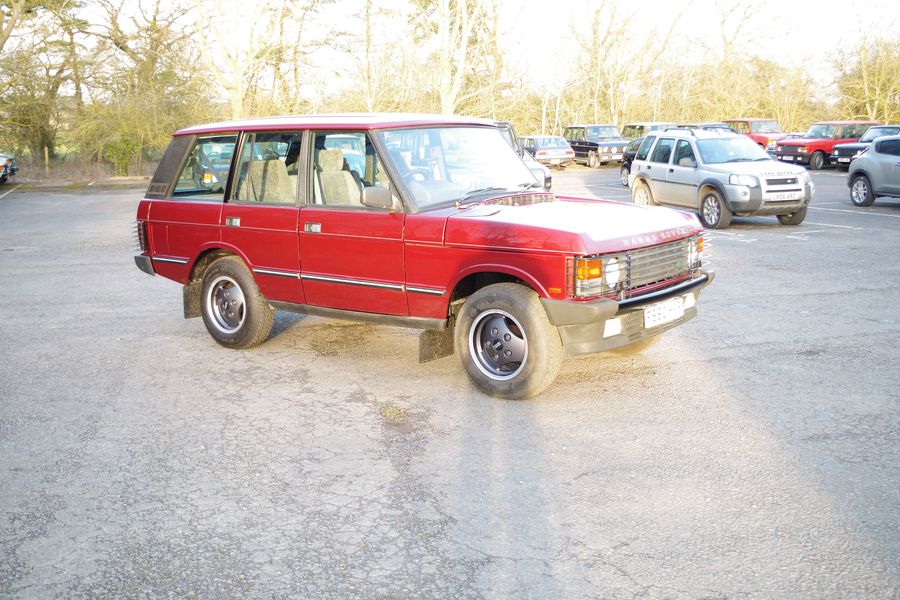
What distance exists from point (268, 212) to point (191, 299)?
4.43ft

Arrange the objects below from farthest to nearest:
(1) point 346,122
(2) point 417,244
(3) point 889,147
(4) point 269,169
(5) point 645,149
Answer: (5) point 645,149, (3) point 889,147, (4) point 269,169, (1) point 346,122, (2) point 417,244

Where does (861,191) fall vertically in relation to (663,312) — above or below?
above

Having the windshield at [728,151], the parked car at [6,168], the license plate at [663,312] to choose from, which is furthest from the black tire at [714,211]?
the parked car at [6,168]

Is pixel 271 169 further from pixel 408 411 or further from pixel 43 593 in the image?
pixel 43 593

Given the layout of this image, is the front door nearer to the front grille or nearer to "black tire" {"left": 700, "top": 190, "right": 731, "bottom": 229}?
the front grille

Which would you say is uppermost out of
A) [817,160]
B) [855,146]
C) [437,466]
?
[855,146]

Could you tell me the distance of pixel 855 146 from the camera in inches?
1187

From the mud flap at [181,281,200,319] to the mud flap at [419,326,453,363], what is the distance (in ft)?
8.28

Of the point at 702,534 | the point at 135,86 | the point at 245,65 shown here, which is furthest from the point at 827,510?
the point at 135,86

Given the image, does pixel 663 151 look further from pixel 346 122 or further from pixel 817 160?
pixel 817 160

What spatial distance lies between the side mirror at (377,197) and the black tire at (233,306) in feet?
5.28

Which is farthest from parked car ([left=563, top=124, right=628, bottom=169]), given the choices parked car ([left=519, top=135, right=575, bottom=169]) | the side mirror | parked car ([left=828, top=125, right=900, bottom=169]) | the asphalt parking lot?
the side mirror

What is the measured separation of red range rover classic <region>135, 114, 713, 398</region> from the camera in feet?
18.4

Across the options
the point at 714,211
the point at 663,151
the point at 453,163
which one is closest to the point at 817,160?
the point at 663,151
